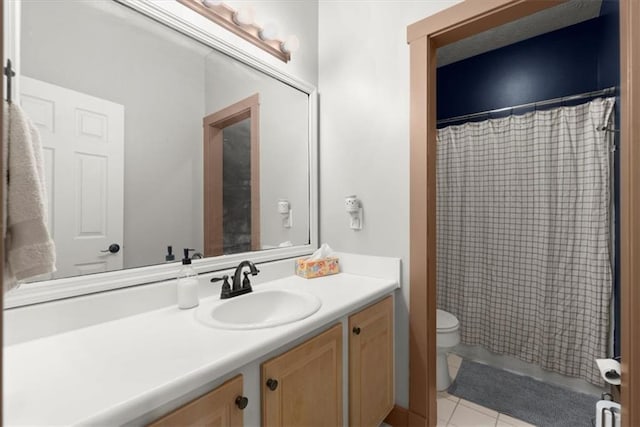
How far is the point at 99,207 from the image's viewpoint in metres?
1.03

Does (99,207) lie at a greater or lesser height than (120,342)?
greater

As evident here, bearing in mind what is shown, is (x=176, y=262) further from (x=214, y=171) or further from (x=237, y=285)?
(x=214, y=171)

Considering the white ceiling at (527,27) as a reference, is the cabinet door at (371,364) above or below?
below

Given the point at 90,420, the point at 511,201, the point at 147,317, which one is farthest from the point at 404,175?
the point at 90,420

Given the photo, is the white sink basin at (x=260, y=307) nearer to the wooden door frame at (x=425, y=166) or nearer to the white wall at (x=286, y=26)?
the wooden door frame at (x=425, y=166)

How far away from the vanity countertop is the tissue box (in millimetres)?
536

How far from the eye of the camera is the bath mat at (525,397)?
1664 millimetres

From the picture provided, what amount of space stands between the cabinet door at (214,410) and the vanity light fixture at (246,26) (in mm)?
1411

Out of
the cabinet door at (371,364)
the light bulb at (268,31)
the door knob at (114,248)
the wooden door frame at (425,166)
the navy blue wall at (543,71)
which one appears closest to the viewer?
the door knob at (114,248)

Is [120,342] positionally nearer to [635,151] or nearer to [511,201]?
[635,151]

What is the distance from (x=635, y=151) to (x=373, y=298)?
107 centimetres

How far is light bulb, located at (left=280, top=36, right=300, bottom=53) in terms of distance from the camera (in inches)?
63.6

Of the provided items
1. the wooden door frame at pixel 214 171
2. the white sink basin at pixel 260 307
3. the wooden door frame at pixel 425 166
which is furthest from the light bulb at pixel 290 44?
the white sink basin at pixel 260 307

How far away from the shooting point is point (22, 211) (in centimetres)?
54
